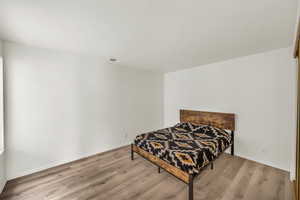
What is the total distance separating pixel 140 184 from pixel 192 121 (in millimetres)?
2297

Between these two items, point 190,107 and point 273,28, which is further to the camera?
point 190,107

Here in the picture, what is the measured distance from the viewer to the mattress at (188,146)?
182 centimetres

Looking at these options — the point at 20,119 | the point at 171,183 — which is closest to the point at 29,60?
the point at 20,119

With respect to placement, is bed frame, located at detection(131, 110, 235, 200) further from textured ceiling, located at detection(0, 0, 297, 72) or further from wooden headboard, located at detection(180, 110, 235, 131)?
textured ceiling, located at detection(0, 0, 297, 72)

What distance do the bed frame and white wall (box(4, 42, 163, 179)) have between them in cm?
101

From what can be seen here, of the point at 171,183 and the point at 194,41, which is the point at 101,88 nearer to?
the point at 194,41

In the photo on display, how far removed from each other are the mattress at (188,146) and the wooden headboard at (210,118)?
0.69 ft

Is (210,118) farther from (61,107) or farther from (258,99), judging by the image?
(61,107)

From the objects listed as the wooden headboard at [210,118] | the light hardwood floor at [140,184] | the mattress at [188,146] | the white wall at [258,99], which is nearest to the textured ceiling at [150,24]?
the white wall at [258,99]

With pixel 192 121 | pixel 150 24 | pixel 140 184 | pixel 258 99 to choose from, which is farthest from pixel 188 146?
pixel 150 24

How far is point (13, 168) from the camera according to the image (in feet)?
6.93

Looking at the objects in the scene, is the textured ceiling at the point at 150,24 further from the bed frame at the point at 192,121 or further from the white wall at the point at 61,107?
the bed frame at the point at 192,121

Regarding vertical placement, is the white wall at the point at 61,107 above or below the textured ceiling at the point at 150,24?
below

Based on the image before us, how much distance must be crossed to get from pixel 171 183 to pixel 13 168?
265 centimetres
